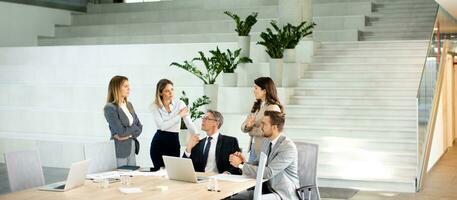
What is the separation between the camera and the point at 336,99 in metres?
11.5

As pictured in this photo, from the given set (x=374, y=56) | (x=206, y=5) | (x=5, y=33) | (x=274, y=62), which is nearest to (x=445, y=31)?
(x=374, y=56)

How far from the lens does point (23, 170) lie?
5629 mm

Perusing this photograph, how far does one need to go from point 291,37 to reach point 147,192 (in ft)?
23.3

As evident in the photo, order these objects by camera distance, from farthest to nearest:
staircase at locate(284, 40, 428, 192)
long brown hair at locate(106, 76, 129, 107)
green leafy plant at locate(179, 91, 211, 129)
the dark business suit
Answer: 1. green leafy plant at locate(179, 91, 211, 129)
2. staircase at locate(284, 40, 428, 192)
3. long brown hair at locate(106, 76, 129, 107)
4. the dark business suit

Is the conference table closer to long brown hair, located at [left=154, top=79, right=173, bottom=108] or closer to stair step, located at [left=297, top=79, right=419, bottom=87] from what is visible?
long brown hair, located at [left=154, top=79, right=173, bottom=108]

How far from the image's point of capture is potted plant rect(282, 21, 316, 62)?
468 inches

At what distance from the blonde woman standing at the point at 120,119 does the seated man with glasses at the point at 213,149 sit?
1.14 meters

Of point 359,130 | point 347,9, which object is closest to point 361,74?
point 359,130

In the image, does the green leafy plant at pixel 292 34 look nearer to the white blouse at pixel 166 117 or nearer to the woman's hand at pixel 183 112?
the woman's hand at pixel 183 112

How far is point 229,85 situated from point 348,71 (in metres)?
2.01

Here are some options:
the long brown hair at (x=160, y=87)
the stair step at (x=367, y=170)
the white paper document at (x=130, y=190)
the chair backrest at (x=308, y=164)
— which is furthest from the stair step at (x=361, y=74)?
the white paper document at (x=130, y=190)

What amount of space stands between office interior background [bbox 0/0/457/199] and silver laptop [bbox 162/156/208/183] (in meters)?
3.58

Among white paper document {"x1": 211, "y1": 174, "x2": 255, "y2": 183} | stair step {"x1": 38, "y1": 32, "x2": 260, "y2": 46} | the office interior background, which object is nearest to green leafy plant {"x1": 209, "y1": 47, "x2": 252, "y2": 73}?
the office interior background

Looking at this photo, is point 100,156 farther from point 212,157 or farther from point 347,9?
point 347,9
